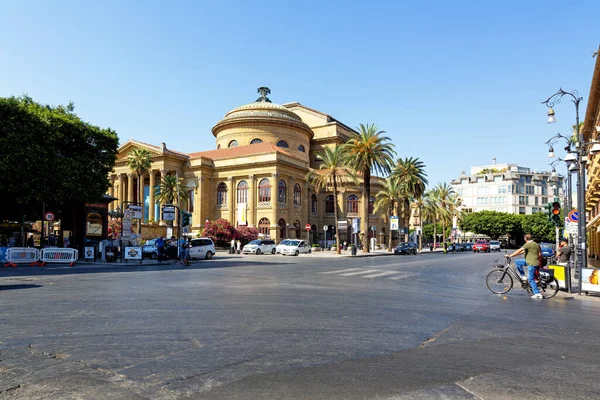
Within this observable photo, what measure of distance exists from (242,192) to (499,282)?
47.1 meters

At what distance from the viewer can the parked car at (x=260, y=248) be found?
139 feet

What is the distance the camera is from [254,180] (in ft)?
185

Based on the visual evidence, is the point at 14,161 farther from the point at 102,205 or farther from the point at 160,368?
the point at 160,368

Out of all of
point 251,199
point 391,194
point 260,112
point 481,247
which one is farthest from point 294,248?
point 481,247

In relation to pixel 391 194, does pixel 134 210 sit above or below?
below

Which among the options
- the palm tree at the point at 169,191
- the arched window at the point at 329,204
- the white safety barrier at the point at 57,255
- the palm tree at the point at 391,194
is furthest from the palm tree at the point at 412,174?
the white safety barrier at the point at 57,255

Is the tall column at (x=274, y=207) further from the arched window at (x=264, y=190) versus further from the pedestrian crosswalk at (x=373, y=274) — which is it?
the pedestrian crosswalk at (x=373, y=274)

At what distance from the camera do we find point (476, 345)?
625 cm

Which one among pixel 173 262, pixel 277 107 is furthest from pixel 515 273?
pixel 277 107

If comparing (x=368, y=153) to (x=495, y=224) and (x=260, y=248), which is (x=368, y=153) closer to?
(x=260, y=248)

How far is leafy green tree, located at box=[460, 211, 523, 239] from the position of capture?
96.6m

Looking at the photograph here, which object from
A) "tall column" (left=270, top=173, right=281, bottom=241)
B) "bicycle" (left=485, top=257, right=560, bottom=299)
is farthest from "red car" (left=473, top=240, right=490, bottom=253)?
"bicycle" (left=485, top=257, right=560, bottom=299)

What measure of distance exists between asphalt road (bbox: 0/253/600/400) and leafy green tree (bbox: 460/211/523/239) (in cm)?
9320

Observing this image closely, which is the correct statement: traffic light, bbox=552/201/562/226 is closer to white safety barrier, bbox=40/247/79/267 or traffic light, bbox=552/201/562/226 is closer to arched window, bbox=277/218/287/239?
white safety barrier, bbox=40/247/79/267
